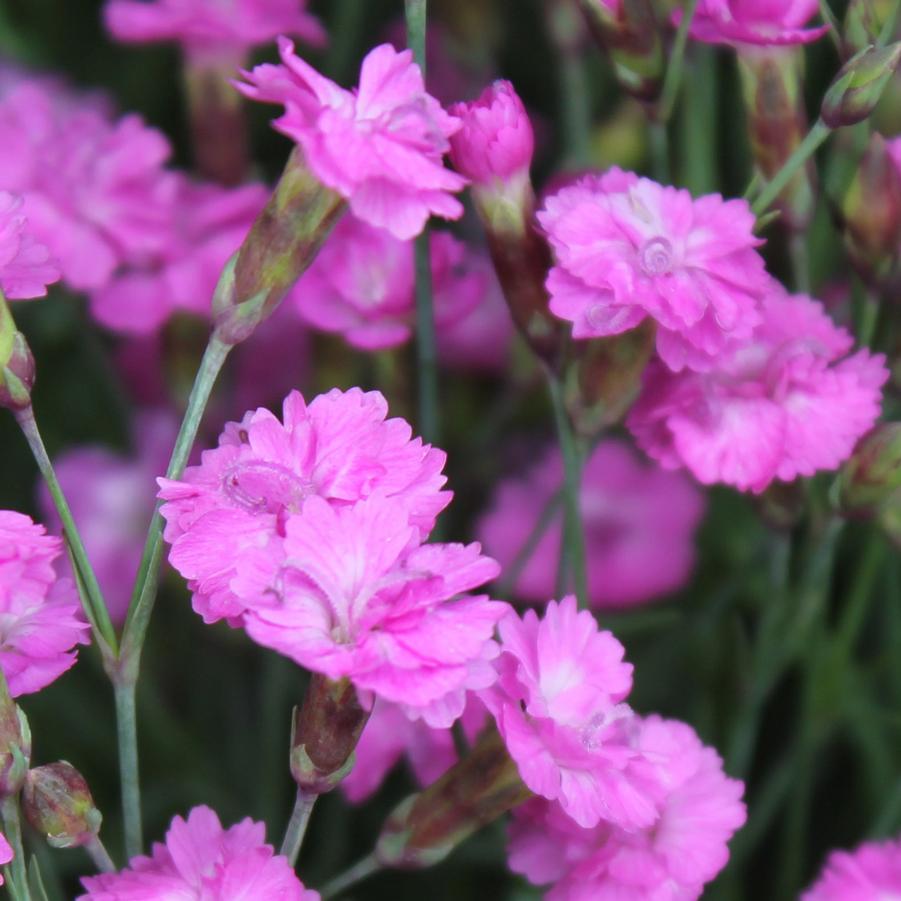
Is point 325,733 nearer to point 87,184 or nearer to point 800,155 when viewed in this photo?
point 800,155

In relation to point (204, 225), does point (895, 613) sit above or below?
below

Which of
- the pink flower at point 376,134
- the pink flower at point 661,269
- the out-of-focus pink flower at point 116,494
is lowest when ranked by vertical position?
the out-of-focus pink flower at point 116,494

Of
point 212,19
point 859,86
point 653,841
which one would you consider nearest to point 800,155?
point 859,86

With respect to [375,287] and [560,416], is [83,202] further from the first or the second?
[560,416]

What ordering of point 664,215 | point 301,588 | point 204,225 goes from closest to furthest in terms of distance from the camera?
point 301,588
point 664,215
point 204,225

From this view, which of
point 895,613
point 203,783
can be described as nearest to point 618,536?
point 895,613

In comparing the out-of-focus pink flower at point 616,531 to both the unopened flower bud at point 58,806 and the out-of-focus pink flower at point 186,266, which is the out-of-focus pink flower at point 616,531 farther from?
the unopened flower bud at point 58,806

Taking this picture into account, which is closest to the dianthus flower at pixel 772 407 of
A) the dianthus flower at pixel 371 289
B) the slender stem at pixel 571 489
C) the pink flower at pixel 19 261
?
the slender stem at pixel 571 489
